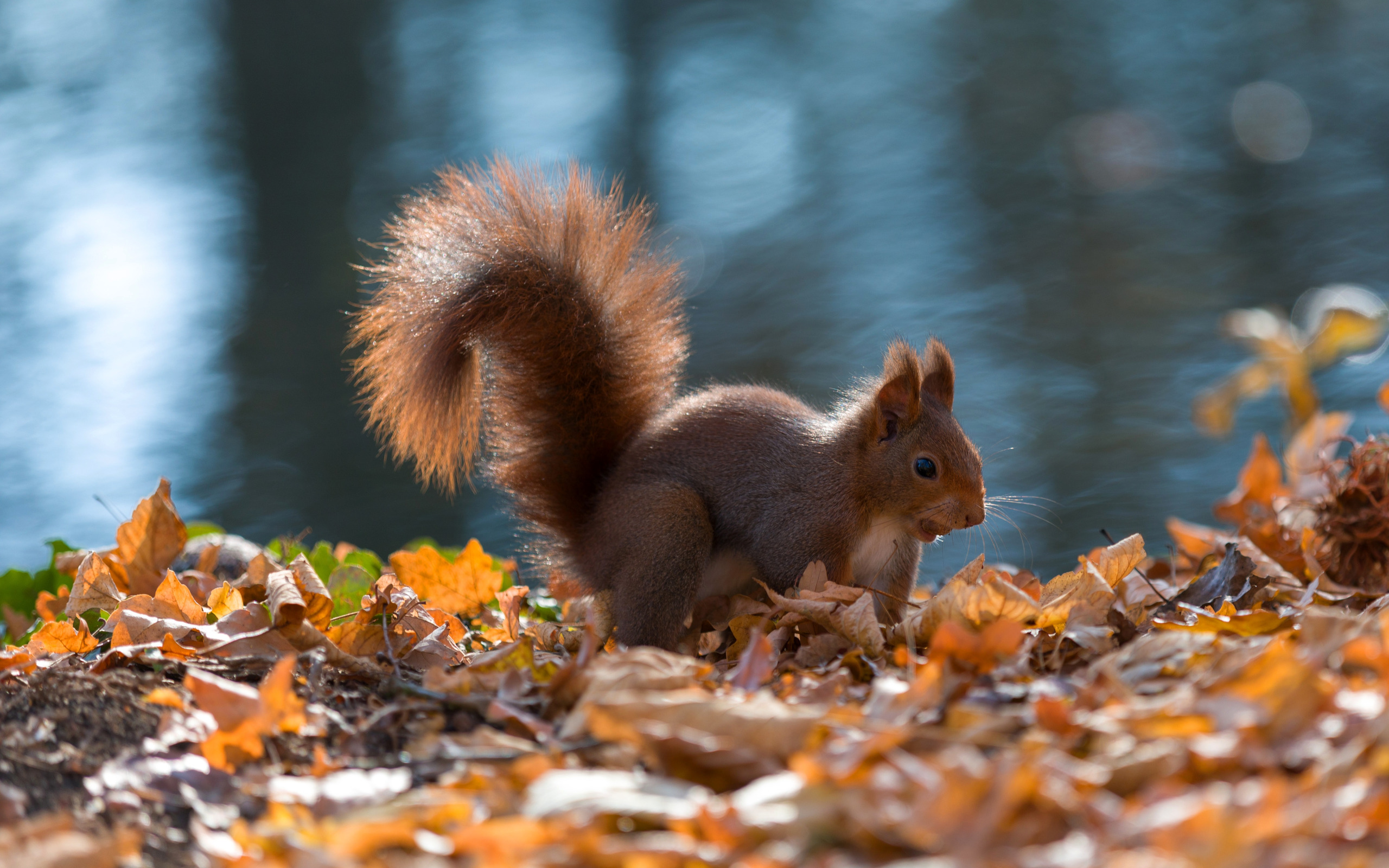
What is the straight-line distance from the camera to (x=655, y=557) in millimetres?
1698

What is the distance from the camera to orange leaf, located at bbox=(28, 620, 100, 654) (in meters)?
1.49

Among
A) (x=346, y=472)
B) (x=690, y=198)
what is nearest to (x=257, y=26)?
(x=690, y=198)

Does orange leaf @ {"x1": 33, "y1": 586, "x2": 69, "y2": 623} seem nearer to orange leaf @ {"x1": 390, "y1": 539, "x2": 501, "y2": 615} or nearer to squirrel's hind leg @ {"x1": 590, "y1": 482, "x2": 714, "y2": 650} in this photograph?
orange leaf @ {"x1": 390, "y1": 539, "x2": 501, "y2": 615}

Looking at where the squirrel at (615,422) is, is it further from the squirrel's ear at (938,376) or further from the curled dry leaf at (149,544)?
the curled dry leaf at (149,544)

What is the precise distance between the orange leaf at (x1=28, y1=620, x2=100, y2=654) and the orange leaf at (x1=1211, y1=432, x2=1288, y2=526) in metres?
1.80

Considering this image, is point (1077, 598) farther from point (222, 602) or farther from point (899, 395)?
point (222, 602)

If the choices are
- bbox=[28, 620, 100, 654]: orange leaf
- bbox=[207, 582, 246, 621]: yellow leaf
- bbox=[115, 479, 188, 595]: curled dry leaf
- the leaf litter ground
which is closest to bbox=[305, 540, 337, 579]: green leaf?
the leaf litter ground

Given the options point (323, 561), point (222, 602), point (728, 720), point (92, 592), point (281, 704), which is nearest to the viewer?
point (728, 720)

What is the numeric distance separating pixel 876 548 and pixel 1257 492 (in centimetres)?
69

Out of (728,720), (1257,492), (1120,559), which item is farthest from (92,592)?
(1257,492)

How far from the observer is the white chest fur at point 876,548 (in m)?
1.93

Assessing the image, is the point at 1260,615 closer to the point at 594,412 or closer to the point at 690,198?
the point at 594,412

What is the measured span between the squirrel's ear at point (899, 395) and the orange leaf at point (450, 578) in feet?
2.33

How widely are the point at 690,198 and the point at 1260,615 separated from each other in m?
4.68
